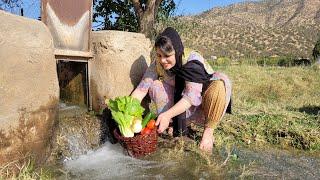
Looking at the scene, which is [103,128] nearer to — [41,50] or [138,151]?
[138,151]

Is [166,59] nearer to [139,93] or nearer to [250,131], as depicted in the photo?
[139,93]

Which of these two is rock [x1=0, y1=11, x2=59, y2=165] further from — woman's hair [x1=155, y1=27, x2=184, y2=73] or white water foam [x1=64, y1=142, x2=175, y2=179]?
woman's hair [x1=155, y1=27, x2=184, y2=73]

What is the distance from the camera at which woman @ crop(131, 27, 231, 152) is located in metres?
4.73

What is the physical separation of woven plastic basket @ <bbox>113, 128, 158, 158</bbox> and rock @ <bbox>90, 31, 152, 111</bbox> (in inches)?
36.6

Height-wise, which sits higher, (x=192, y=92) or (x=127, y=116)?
(x=192, y=92)

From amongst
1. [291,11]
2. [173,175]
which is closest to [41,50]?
A: [173,175]

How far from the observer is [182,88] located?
5082 millimetres

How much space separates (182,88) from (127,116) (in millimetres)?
748

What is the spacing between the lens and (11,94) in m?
3.90

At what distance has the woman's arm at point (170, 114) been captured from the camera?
4.63 m

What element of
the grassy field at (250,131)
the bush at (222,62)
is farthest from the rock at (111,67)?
the bush at (222,62)

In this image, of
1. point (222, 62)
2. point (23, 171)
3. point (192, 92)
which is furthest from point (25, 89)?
point (222, 62)

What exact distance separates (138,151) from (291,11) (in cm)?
7180

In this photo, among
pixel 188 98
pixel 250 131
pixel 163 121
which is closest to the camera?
pixel 163 121
